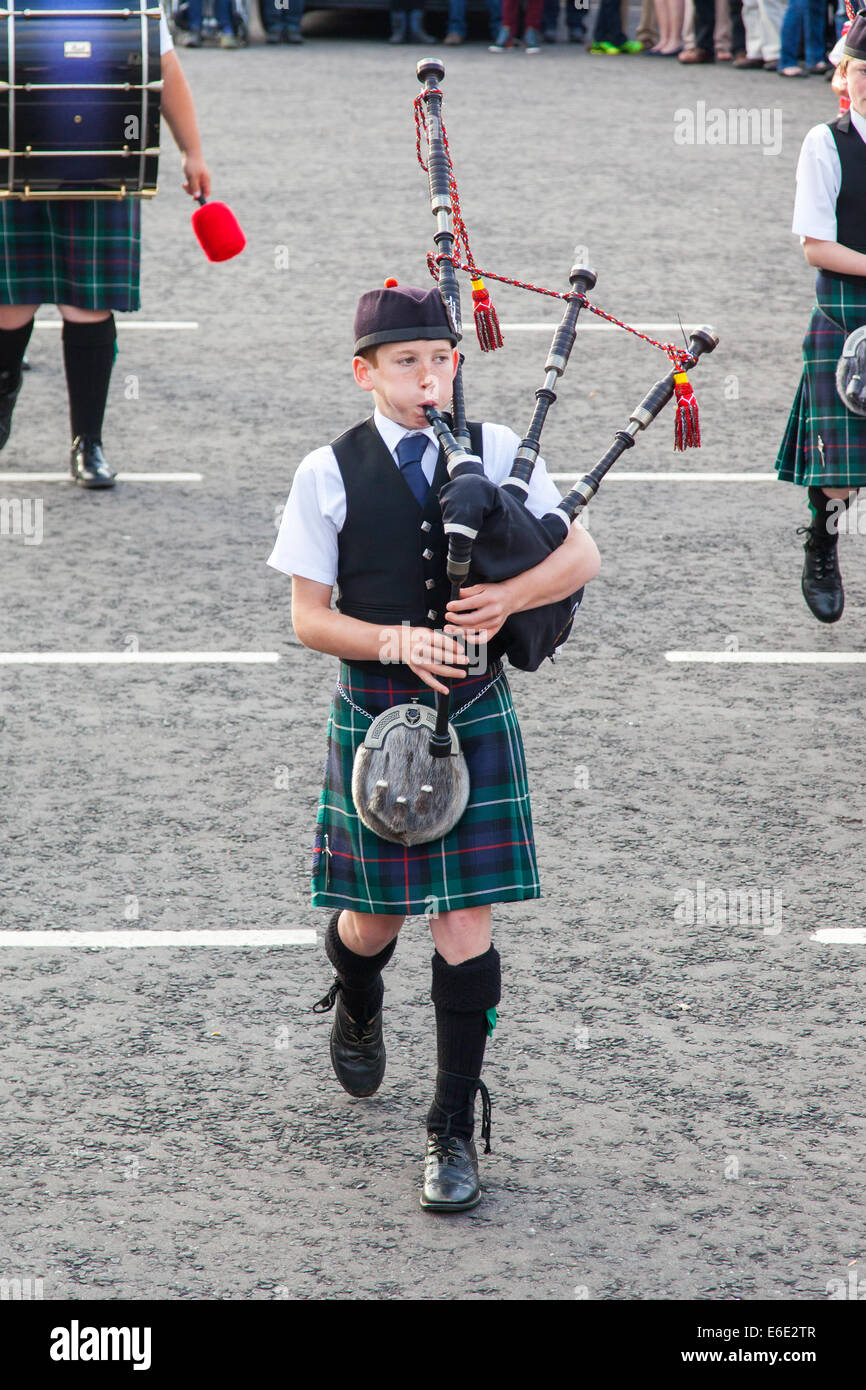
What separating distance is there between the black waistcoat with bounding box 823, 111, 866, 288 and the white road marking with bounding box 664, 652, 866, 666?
1.09m

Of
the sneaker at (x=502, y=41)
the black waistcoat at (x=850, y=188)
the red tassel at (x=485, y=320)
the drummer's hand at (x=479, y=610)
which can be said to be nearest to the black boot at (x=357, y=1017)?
the drummer's hand at (x=479, y=610)

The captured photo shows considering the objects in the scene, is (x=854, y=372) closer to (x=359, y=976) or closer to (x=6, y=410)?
(x=359, y=976)

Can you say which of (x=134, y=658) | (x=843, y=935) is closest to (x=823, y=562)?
(x=843, y=935)

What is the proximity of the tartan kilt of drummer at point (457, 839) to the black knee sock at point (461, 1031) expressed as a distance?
11 cm

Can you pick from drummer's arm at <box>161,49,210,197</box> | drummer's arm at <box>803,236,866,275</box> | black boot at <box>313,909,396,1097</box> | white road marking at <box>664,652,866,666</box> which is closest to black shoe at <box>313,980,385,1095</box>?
black boot at <box>313,909,396,1097</box>

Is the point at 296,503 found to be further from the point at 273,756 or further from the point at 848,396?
the point at 848,396

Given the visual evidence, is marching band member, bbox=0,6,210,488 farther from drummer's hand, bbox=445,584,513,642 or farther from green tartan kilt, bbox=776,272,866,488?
drummer's hand, bbox=445,584,513,642

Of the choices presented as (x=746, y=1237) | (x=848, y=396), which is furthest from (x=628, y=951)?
(x=848, y=396)

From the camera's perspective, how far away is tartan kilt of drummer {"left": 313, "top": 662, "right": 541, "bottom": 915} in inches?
117

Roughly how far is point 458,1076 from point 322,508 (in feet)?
3.15

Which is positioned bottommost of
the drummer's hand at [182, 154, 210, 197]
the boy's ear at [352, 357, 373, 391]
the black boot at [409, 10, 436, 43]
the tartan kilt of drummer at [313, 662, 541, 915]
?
the tartan kilt of drummer at [313, 662, 541, 915]

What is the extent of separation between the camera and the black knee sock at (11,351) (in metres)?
6.46

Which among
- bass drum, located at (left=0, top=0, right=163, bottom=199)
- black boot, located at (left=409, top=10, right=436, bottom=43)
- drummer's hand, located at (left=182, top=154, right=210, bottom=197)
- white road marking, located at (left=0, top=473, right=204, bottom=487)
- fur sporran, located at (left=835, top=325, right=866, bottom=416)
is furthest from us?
black boot, located at (left=409, top=10, right=436, bottom=43)

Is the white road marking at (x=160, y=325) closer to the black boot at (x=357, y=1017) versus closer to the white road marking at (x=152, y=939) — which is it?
the white road marking at (x=152, y=939)
